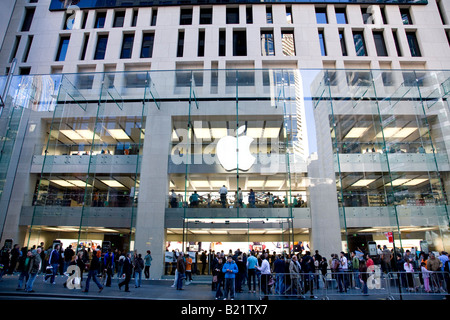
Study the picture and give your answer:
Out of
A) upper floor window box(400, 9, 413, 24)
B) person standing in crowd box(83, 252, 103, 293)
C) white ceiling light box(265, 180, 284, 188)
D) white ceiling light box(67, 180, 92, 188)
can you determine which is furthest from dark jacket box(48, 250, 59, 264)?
upper floor window box(400, 9, 413, 24)

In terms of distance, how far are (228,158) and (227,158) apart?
63 mm

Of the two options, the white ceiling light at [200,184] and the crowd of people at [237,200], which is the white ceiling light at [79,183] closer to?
the crowd of people at [237,200]

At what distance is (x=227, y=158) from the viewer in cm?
1662

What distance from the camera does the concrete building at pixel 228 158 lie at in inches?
606

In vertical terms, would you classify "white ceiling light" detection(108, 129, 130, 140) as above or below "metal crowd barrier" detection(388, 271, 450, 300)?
above

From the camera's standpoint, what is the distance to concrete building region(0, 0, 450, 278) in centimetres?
1538

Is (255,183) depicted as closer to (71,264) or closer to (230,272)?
(230,272)

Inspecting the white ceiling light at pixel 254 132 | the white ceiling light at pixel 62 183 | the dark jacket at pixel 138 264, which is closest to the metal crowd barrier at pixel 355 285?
the dark jacket at pixel 138 264

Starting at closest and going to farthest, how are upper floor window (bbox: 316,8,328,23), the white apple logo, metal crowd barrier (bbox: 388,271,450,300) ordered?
metal crowd barrier (bbox: 388,271,450,300)
the white apple logo
upper floor window (bbox: 316,8,328,23)

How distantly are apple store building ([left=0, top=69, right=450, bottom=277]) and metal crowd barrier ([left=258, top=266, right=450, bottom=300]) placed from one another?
5856mm

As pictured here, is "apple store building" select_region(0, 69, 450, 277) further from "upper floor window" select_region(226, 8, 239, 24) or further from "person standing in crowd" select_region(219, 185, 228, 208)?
"upper floor window" select_region(226, 8, 239, 24)

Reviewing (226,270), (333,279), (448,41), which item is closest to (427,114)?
(448,41)

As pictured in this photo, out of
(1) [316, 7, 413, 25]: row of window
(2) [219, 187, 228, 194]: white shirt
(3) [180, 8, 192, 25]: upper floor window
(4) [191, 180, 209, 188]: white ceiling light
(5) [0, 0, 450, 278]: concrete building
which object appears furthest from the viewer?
(3) [180, 8, 192, 25]: upper floor window

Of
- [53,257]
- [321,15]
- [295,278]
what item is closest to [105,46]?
[53,257]
